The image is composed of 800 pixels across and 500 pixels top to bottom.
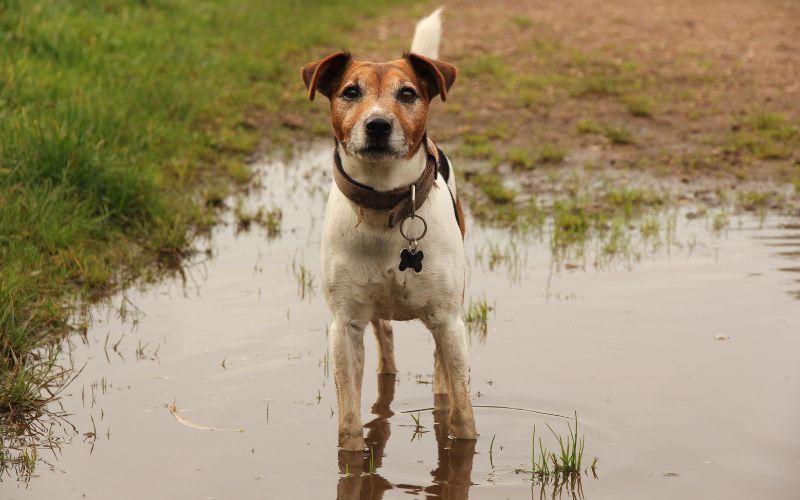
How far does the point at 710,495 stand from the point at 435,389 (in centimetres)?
162

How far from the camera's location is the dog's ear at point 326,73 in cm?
465

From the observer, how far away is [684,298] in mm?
6773

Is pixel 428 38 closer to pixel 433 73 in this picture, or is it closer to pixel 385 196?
pixel 433 73

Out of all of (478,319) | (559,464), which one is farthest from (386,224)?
(478,319)

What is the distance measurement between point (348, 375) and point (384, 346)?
99 cm

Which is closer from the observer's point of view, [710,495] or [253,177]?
[710,495]

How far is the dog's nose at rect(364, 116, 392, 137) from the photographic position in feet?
14.0

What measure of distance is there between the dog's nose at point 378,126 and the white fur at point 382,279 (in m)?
0.17

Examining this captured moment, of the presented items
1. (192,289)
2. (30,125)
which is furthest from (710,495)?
(30,125)

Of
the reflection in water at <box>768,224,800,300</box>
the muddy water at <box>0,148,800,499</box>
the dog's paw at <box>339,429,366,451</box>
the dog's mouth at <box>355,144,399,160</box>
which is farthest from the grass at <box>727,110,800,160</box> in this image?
the dog's mouth at <box>355,144,399,160</box>

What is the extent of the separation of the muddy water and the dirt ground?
2259 mm

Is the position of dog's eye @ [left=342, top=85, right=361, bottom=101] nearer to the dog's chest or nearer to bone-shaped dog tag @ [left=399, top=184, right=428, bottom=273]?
bone-shaped dog tag @ [left=399, top=184, right=428, bottom=273]

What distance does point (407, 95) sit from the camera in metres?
4.50

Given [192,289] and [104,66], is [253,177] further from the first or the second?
[192,289]
